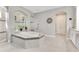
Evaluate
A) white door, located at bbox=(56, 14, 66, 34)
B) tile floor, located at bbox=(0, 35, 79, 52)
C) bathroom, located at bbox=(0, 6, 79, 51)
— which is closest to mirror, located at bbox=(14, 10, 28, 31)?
bathroom, located at bbox=(0, 6, 79, 51)

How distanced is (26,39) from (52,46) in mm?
462

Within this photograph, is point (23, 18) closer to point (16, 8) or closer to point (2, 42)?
point (16, 8)

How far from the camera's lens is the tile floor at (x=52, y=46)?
6.11 feet

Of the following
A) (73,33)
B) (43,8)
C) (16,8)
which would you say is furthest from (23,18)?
(73,33)

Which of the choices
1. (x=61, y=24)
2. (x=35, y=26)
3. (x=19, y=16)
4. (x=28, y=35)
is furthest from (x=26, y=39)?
(x=61, y=24)

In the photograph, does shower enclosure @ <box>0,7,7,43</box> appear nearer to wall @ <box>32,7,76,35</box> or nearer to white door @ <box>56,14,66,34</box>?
wall @ <box>32,7,76,35</box>

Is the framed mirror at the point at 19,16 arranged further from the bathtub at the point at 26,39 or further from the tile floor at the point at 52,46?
the tile floor at the point at 52,46

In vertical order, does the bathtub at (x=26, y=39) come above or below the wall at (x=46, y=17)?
below

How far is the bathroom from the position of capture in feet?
6.18

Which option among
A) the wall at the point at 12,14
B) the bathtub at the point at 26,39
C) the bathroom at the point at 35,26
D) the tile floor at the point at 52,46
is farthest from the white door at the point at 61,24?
the wall at the point at 12,14

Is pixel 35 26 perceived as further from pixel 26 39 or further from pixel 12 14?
pixel 12 14

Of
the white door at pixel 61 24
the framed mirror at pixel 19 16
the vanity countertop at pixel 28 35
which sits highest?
the framed mirror at pixel 19 16

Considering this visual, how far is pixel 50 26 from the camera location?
1.97 meters

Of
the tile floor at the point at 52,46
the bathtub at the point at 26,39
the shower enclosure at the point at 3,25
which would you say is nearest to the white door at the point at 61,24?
the tile floor at the point at 52,46
